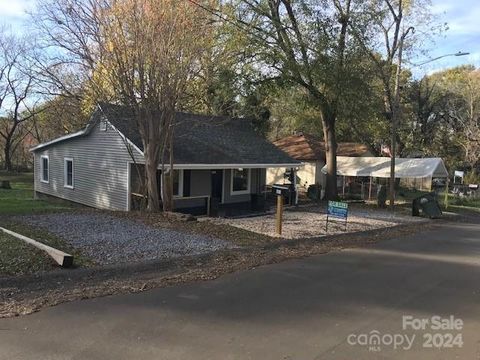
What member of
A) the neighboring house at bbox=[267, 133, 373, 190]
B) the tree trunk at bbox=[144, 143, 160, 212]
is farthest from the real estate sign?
the neighboring house at bbox=[267, 133, 373, 190]

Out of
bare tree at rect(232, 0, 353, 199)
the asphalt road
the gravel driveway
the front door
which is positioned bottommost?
the asphalt road

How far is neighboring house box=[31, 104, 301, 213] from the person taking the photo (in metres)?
19.4

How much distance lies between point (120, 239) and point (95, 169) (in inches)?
443

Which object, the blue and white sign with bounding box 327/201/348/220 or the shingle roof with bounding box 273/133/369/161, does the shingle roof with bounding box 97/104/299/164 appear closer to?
the blue and white sign with bounding box 327/201/348/220

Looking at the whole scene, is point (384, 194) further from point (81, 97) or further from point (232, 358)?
point (232, 358)

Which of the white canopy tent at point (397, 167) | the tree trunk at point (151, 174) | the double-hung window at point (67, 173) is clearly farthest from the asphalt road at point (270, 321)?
the white canopy tent at point (397, 167)

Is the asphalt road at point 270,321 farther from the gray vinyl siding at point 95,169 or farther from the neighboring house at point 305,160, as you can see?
the neighboring house at point 305,160

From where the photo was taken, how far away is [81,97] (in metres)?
18.4

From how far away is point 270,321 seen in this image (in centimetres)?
602

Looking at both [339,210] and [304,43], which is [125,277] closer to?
[339,210]

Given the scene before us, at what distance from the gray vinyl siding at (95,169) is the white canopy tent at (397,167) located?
15.7 metres

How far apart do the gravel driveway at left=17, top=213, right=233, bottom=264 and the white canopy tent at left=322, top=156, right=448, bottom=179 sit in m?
20.8

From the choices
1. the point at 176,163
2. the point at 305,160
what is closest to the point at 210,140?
the point at 176,163

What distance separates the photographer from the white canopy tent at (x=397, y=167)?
29.7m
